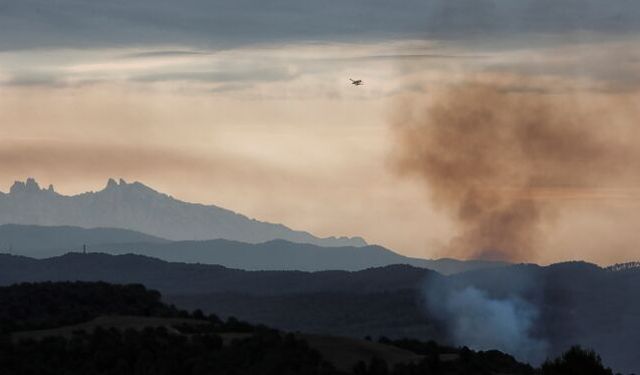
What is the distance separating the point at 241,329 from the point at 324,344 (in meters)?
28.8

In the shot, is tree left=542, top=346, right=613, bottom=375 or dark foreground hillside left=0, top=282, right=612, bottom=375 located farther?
dark foreground hillside left=0, top=282, right=612, bottom=375

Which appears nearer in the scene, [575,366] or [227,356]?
[575,366]

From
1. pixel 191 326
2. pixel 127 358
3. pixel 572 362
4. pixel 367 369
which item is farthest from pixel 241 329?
pixel 572 362

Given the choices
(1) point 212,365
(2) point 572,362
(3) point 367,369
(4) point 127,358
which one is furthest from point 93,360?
(2) point 572,362

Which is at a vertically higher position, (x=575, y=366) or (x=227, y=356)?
(x=227, y=356)

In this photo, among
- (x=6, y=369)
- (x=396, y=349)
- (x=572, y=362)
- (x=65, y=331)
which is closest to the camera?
(x=572, y=362)

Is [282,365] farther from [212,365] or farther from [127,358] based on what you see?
[127,358]

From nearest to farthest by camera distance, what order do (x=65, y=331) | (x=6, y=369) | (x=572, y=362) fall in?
(x=572, y=362)
(x=6, y=369)
(x=65, y=331)

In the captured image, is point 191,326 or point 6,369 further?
point 191,326

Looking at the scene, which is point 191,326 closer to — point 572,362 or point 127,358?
point 127,358

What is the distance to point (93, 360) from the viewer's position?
16312 centimetres

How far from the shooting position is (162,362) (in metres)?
158

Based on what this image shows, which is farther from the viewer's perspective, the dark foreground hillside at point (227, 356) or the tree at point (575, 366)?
the dark foreground hillside at point (227, 356)

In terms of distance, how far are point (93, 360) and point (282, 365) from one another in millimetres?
22274
